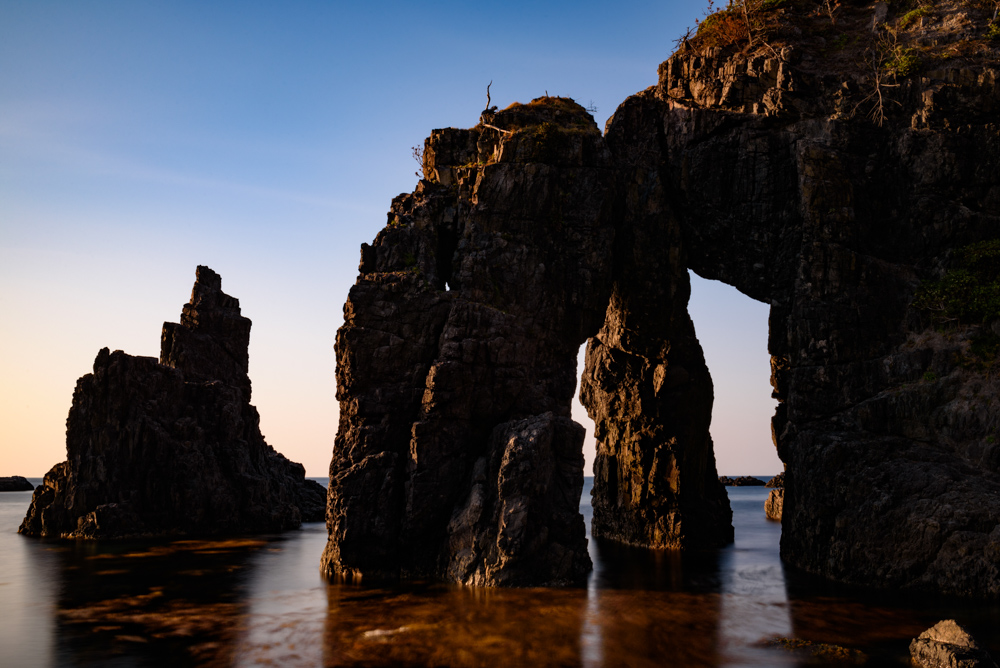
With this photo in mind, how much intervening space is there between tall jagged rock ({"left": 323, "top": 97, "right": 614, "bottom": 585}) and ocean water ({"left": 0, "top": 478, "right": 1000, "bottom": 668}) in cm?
227

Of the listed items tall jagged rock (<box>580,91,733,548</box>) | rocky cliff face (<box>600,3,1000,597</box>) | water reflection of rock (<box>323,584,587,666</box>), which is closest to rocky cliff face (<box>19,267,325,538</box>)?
water reflection of rock (<box>323,584,587,666</box>)

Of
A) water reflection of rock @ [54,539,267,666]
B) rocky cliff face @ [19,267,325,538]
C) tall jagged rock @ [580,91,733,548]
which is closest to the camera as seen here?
water reflection of rock @ [54,539,267,666]

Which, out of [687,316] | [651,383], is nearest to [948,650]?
[651,383]

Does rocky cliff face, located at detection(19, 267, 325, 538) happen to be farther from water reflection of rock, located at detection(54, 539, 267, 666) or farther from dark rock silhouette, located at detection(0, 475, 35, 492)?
dark rock silhouette, located at detection(0, 475, 35, 492)

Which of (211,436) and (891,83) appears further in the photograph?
(211,436)

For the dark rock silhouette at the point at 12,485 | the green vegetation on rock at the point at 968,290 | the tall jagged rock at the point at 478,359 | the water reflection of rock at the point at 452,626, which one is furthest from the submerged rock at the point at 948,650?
the dark rock silhouette at the point at 12,485

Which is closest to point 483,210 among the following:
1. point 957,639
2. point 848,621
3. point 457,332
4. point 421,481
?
point 457,332

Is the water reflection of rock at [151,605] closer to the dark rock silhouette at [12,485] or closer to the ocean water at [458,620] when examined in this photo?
the ocean water at [458,620]

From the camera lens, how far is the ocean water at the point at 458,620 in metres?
18.8

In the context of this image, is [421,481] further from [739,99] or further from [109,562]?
[739,99]

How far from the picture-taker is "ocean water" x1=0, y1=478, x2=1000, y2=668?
61.7 feet

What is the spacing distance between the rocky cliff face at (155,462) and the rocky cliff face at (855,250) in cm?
3407

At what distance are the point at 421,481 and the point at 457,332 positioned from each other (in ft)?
20.8

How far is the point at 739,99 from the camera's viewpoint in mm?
35375
